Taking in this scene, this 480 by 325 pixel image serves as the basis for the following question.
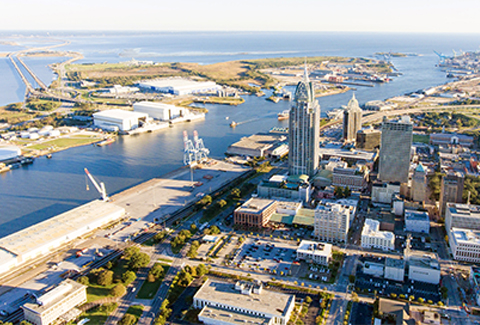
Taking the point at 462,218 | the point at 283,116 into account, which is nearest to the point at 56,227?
the point at 462,218

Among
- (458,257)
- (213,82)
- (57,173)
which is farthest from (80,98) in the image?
(458,257)

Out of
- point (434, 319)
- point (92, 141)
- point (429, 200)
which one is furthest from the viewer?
point (92, 141)

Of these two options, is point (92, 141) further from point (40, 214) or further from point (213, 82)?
point (213, 82)

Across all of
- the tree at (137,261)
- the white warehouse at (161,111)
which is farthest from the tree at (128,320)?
the white warehouse at (161,111)

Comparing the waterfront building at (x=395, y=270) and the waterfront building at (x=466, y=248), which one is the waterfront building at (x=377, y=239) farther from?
the waterfront building at (x=466, y=248)

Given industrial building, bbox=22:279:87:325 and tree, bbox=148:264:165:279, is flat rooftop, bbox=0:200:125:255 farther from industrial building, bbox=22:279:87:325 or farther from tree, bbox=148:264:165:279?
tree, bbox=148:264:165:279

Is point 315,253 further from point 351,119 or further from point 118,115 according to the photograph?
point 118,115
